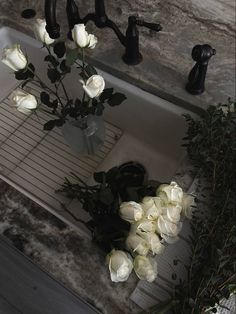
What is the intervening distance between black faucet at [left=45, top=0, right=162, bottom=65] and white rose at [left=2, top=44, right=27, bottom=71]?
140mm

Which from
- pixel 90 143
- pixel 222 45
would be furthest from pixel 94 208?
pixel 222 45

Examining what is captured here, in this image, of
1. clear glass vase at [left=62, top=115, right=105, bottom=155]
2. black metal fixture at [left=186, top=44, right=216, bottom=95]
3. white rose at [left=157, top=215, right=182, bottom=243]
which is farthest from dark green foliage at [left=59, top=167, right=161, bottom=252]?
black metal fixture at [left=186, top=44, right=216, bottom=95]

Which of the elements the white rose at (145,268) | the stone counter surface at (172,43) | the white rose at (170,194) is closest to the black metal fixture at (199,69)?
the stone counter surface at (172,43)

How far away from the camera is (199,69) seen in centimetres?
84

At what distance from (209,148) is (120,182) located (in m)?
0.21

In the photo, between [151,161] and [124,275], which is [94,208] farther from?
[151,161]

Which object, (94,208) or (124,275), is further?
(94,208)

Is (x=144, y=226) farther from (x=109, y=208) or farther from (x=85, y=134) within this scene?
(x=85, y=134)

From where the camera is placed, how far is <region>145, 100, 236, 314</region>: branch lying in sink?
0.57 metres

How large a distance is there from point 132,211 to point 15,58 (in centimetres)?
38

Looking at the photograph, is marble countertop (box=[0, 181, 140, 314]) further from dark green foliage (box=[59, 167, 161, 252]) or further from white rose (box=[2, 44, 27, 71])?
white rose (box=[2, 44, 27, 71])

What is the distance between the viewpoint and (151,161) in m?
1.04

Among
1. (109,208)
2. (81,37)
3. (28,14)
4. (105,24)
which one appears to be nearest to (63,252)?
(109,208)

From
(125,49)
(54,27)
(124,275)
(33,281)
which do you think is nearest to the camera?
(124,275)
